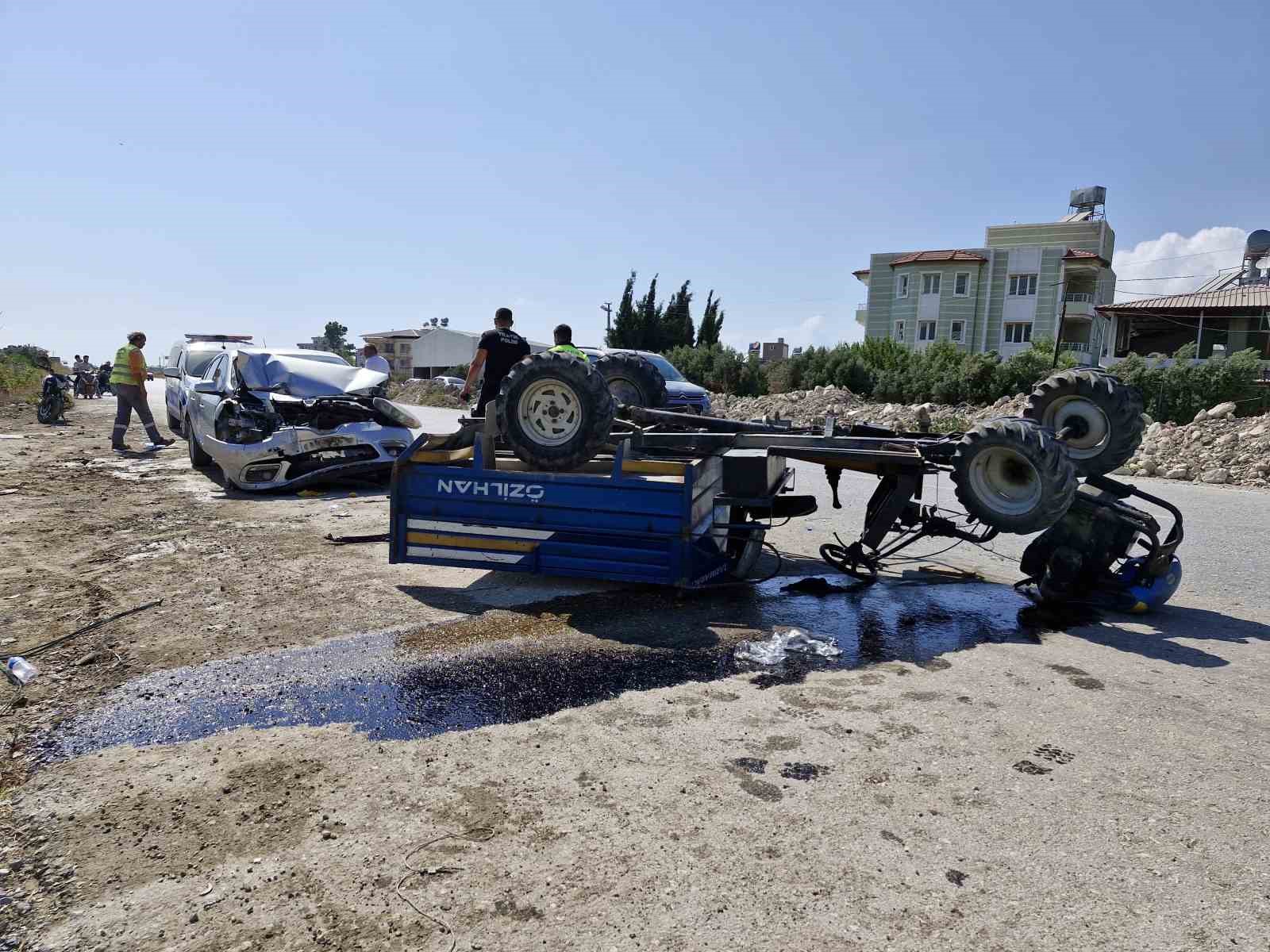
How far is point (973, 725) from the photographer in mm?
3943

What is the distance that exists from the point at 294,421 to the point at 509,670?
739cm

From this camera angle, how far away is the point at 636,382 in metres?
8.77

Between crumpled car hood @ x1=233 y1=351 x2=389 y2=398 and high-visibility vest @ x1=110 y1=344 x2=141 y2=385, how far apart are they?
407cm

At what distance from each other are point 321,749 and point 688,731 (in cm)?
157

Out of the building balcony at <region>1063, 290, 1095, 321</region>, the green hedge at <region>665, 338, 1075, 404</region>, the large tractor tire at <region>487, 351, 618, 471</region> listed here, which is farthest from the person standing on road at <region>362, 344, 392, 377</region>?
the building balcony at <region>1063, 290, 1095, 321</region>

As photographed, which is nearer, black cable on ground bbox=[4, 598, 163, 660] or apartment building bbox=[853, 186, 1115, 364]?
black cable on ground bbox=[4, 598, 163, 660]

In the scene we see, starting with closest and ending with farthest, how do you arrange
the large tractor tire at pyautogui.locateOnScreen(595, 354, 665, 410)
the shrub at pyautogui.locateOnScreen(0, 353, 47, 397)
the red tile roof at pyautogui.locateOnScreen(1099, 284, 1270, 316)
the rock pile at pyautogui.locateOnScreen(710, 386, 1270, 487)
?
1. the large tractor tire at pyautogui.locateOnScreen(595, 354, 665, 410)
2. the rock pile at pyautogui.locateOnScreen(710, 386, 1270, 487)
3. the shrub at pyautogui.locateOnScreen(0, 353, 47, 397)
4. the red tile roof at pyautogui.locateOnScreen(1099, 284, 1270, 316)

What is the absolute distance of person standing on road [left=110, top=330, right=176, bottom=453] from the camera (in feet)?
46.8

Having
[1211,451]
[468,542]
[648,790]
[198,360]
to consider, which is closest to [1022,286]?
[1211,451]

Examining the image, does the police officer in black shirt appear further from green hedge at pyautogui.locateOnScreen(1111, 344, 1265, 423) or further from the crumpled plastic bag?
green hedge at pyautogui.locateOnScreen(1111, 344, 1265, 423)

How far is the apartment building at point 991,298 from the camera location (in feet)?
156

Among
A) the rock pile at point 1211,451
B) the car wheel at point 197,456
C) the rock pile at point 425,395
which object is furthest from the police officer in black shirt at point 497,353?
the rock pile at point 425,395

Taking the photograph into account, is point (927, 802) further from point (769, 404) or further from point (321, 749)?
point (769, 404)

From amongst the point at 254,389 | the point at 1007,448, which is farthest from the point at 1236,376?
the point at 254,389
